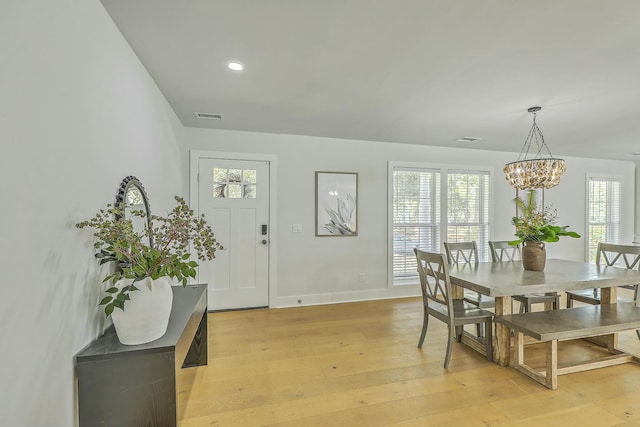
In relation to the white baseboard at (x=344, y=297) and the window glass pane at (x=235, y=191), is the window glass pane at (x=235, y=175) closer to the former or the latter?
the window glass pane at (x=235, y=191)

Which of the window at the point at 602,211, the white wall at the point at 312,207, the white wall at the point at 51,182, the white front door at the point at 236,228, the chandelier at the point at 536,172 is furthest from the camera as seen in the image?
the window at the point at 602,211

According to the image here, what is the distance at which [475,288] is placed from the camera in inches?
92.4

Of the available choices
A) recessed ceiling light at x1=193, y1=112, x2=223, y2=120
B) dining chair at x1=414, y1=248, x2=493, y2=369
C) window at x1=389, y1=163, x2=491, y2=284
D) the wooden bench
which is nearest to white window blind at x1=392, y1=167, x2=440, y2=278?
window at x1=389, y1=163, x2=491, y2=284

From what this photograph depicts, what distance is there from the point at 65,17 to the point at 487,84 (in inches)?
108

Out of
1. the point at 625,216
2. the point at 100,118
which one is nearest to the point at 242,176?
the point at 100,118

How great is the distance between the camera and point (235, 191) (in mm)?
3801

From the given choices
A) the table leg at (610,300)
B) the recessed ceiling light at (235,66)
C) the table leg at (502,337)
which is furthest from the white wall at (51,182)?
the table leg at (610,300)

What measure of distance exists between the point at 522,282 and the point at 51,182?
3.02m

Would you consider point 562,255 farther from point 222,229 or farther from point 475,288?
point 222,229

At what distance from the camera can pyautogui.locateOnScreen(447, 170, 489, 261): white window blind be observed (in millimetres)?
4727

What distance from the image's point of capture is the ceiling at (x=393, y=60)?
157 cm

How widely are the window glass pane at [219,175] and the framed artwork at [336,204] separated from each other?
4.06 feet

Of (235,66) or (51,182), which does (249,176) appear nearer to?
(235,66)

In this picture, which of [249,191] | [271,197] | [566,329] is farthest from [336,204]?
[566,329]
